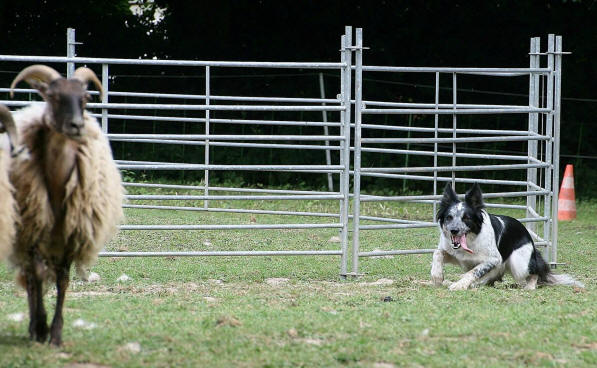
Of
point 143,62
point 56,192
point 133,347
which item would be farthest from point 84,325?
point 143,62

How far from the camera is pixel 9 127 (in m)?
5.44

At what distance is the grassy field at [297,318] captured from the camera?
16.8ft

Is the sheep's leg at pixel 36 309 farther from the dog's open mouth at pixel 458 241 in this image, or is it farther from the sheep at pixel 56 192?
the dog's open mouth at pixel 458 241

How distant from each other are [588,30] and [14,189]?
13838 millimetres

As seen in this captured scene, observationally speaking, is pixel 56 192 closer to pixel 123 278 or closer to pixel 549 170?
pixel 123 278

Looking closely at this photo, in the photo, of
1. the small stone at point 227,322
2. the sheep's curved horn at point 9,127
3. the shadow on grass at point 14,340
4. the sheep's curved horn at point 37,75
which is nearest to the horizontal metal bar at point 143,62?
the sheep's curved horn at point 37,75

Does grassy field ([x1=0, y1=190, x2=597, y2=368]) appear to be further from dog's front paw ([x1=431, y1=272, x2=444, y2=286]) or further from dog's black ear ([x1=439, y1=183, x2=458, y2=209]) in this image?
dog's black ear ([x1=439, y1=183, x2=458, y2=209])

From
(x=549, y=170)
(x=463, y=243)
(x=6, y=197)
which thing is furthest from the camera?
(x=549, y=170)

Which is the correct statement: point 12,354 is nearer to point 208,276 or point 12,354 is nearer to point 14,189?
point 14,189

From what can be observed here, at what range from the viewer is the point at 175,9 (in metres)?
18.3

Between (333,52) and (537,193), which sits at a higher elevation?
(333,52)

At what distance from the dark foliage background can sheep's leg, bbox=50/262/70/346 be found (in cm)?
1128

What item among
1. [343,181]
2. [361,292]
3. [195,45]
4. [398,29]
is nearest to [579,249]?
[343,181]

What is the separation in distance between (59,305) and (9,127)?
3.46ft
